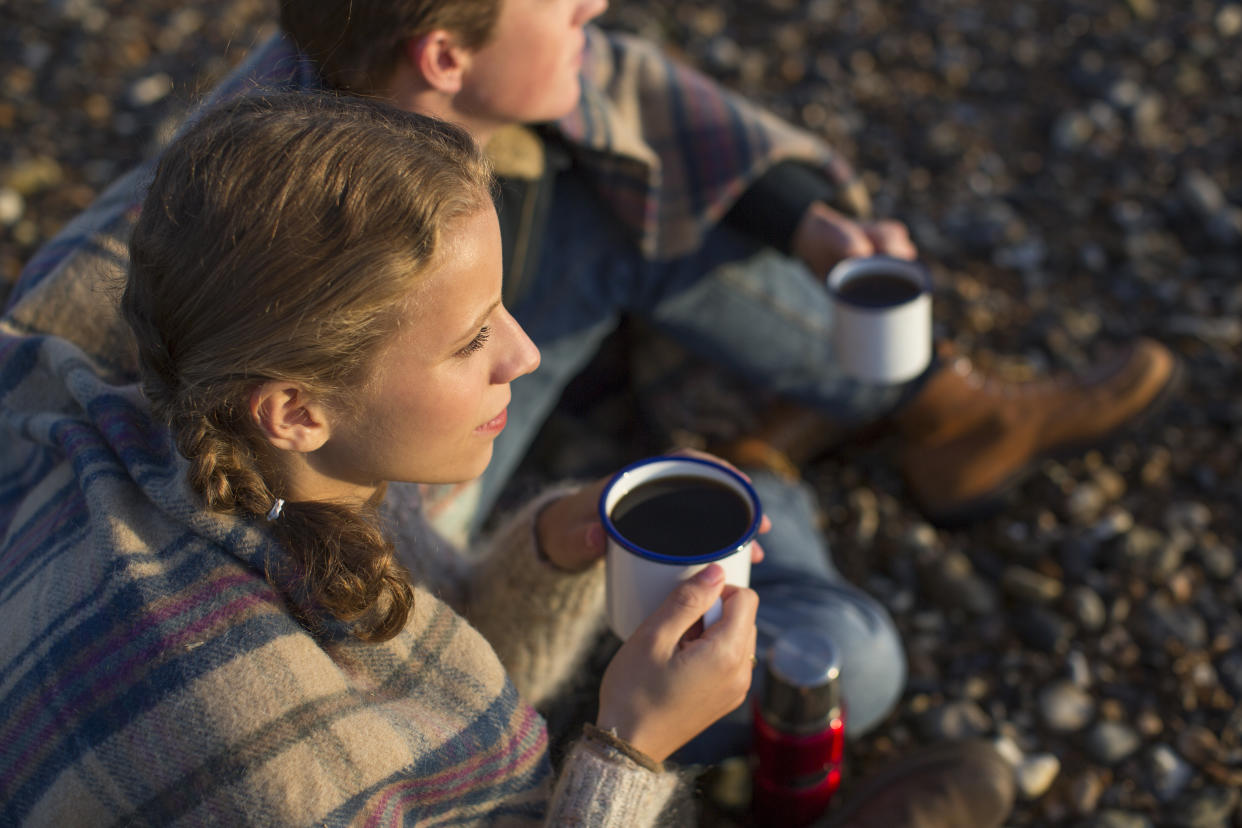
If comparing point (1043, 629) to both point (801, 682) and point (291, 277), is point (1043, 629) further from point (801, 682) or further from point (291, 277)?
point (291, 277)

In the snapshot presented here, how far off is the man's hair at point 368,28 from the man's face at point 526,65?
0.05 m

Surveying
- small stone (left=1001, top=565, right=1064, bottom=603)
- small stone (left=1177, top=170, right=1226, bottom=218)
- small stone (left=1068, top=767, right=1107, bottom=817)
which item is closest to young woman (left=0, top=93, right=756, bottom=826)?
small stone (left=1068, top=767, right=1107, bottom=817)

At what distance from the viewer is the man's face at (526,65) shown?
2322 mm

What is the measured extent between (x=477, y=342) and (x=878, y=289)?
136 centimetres

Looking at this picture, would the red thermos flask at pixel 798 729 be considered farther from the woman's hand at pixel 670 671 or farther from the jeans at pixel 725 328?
the woman's hand at pixel 670 671

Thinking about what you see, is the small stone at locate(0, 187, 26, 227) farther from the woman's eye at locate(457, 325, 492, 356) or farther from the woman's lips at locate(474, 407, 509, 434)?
the woman's eye at locate(457, 325, 492, 356)

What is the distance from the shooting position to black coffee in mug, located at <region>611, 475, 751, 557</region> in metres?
1.80

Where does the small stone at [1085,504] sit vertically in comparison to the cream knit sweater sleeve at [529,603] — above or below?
below

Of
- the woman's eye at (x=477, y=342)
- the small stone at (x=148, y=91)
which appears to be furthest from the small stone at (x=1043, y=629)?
the small stone at (x=148, y=91)

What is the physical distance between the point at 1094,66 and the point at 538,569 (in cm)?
354

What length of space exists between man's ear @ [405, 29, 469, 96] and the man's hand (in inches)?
40.4

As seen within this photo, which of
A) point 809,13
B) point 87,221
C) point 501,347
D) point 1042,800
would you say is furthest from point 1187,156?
point 87,221

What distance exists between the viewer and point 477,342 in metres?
1.67

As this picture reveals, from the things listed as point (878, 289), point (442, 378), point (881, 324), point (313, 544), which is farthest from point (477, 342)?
point (878, 289)
